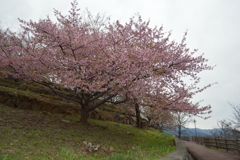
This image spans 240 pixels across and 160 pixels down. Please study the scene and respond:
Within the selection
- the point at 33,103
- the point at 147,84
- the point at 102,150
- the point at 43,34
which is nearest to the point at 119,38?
the point at 147,84

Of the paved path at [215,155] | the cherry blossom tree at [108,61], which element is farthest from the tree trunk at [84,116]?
the paved path at [215,155]

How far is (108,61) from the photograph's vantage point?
7934 mm

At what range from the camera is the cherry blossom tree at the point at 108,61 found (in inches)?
305

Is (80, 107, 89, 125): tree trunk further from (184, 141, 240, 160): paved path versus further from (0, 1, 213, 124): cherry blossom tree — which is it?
(184, 141, 240, 160): paved path

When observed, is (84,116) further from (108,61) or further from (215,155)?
(215,155)

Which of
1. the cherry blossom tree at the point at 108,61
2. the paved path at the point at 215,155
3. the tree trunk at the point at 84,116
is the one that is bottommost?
the paved path at the point at 215,155

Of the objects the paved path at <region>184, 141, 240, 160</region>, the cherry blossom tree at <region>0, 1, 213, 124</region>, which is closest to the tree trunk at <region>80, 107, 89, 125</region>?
the cherry blossom tree at <region>0, 1, 213, 124</region>

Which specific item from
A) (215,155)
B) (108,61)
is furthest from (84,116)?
(215,155)

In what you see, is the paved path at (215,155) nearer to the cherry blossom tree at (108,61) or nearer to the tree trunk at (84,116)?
the cherry blossom tree at (108,61)

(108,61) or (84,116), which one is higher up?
(108,61)

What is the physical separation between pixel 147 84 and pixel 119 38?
122 inches

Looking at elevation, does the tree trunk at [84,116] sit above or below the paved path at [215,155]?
above

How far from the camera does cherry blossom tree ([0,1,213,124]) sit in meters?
7.75

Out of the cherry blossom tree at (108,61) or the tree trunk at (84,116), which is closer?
the cherry blossom tree at (108,61)
